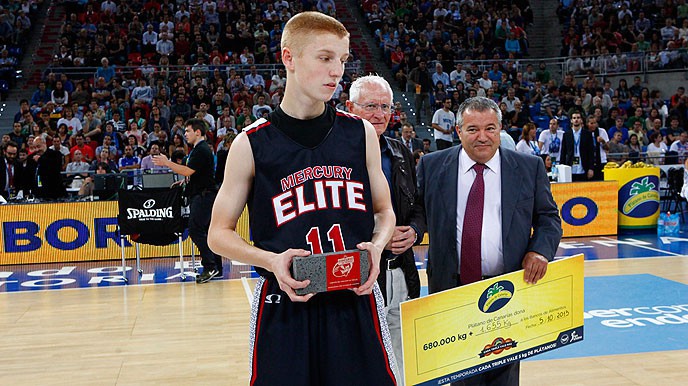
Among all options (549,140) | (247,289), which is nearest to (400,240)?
(247,289)

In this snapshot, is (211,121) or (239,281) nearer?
(239,281)

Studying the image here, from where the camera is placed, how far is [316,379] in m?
2.35

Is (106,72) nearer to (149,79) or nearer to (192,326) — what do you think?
(149,79)

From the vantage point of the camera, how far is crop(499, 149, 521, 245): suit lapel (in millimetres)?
3461

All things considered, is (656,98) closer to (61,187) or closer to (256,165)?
(61,187)

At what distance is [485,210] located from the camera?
3.52 meters

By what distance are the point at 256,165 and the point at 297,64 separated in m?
0.35

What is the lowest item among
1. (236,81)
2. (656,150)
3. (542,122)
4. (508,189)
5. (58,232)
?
(58,232)

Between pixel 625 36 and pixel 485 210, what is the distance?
20029 mm

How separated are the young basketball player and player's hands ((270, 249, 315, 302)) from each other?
0.33ft

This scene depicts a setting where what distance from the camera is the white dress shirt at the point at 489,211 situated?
350 cm

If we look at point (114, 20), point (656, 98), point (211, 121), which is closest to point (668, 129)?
point (656, 98)

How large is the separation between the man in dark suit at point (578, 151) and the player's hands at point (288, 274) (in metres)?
10.8

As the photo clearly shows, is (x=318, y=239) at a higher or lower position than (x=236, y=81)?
lower
